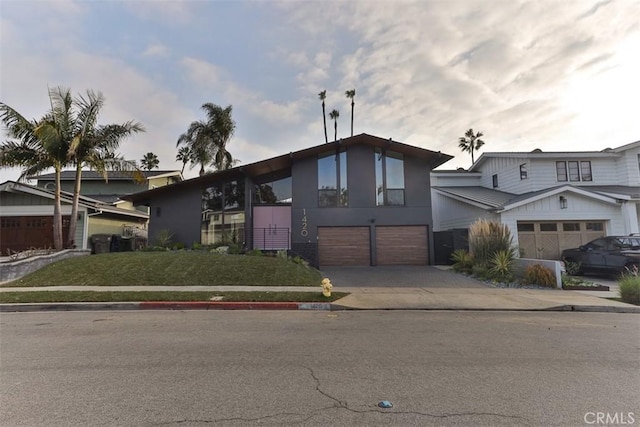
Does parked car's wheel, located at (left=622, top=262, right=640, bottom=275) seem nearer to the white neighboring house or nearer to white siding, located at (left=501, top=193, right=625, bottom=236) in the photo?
the white neighboring house

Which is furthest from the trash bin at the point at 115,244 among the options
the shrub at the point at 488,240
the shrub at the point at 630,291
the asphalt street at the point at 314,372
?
the shrub at the point at 630,291

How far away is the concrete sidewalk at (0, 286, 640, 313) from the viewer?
8836mm

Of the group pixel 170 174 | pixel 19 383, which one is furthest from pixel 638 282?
pixel 170 174

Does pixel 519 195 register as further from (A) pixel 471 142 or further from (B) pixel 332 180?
(A) pixel 471 142

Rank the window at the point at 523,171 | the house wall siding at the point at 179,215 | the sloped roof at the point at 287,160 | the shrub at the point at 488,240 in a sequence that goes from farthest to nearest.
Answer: the window at the point at 523,171, the house wall siding at the point at 179,215, the sloped roof at the point at 287,160, the shrub at the point at 488,240

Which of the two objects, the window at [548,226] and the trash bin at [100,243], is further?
the trash bin at [100,243]

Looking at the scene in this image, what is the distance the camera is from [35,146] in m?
14.8

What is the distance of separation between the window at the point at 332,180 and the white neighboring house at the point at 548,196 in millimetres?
6967

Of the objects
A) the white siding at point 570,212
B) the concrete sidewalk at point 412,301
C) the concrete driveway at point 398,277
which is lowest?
the concrete sidewalk at point 412,301

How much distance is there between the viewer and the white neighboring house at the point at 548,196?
55.0ft

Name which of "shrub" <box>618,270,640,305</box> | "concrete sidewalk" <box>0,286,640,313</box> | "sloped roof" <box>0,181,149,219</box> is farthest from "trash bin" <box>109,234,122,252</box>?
"shrub" <box>618,270,640,305</box>

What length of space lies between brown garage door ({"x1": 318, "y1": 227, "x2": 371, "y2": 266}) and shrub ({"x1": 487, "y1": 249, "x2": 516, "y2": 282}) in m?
5.97

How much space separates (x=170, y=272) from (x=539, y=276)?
1342 cm

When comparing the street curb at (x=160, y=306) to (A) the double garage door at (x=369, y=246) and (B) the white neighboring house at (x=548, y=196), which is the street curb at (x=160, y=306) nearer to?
(A) the double garage door at (x=369, y=246)
